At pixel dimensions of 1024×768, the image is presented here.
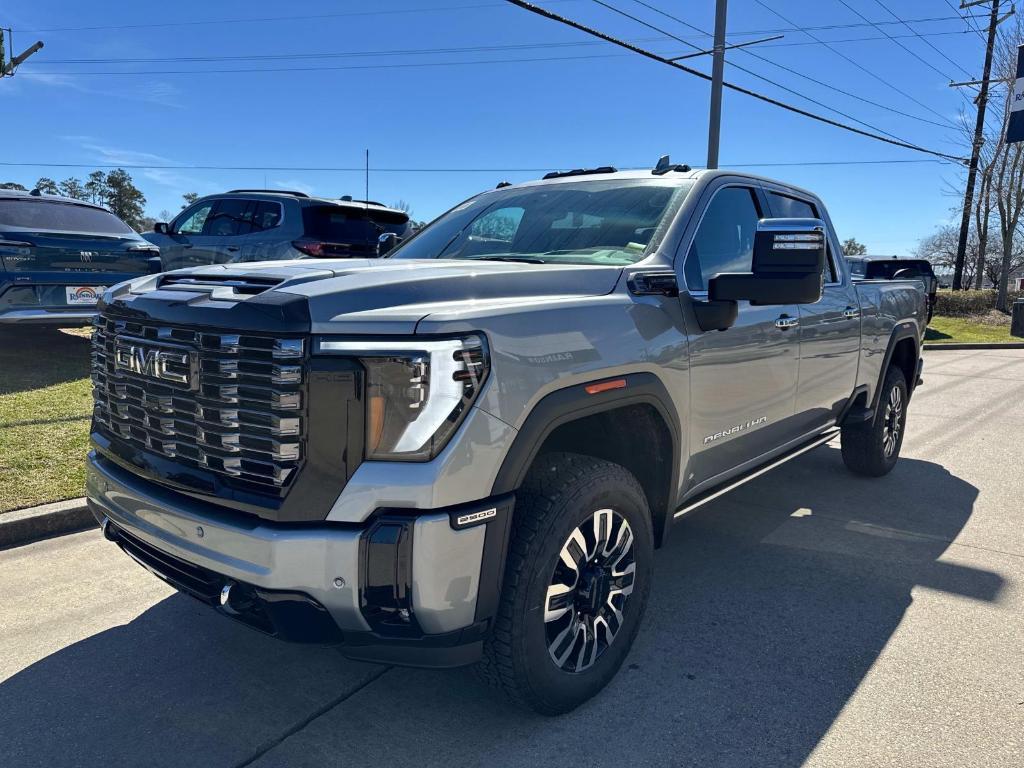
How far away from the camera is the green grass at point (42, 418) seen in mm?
4625

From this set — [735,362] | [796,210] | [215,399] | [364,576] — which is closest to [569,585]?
[364,576]

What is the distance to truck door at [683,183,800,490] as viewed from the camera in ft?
10.7

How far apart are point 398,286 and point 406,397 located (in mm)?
401

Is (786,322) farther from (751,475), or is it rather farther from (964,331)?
(964,331)

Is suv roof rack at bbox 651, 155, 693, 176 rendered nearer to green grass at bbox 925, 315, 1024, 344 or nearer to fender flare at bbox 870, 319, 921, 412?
fender flare at bbox 870, 319, 921, 412

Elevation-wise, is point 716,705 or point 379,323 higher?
point 379,323

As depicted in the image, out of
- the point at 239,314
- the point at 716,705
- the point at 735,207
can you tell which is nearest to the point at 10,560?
the point at 239,314

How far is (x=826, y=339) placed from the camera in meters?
4.43

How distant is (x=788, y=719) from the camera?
8.84ft

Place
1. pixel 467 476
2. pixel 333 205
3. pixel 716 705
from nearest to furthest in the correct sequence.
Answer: pixel 467 476 → pixel 716 705 → pixel 333 205

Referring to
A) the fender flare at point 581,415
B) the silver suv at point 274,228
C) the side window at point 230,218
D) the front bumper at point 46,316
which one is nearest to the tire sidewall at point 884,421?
the fender flare at point 581,415

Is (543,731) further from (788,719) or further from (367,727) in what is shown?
(788,719)

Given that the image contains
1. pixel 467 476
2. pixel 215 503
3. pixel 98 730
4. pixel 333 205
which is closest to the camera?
pixel 467 476

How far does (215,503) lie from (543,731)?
1327 millimetres
